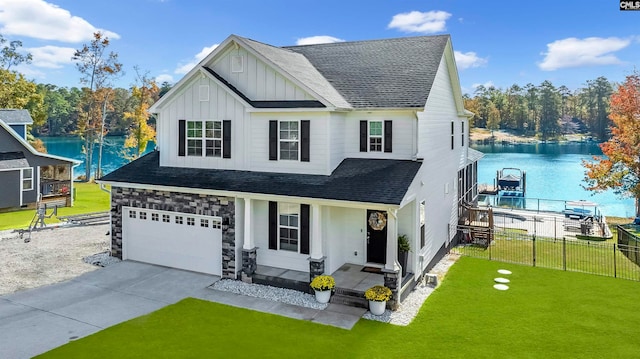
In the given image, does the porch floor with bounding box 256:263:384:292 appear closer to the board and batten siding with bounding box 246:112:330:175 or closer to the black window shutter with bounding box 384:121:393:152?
the board and batten siding with bounding box 246:112:330:175

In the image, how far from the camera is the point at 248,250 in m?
13.4

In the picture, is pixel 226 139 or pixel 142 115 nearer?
pixel 226 139

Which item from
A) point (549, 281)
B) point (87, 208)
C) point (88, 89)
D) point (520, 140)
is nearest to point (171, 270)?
point (549, 281)

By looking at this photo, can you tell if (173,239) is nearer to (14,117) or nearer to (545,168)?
(14,117)

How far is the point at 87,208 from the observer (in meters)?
27.6

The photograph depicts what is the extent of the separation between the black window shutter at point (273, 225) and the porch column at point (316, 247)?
5.41ft

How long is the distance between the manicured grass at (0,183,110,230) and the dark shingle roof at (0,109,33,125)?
19.4 ft

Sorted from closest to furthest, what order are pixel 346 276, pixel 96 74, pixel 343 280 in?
1. pixel 343 280
2. pixel 346 276
3. pixel 96 74

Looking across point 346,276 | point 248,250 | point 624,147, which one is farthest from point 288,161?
point 624,147

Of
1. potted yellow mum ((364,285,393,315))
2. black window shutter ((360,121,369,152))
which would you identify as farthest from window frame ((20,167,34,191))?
potted yellow mum ((364,285,393,315))

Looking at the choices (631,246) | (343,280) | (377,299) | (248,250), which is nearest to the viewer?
(377,299)

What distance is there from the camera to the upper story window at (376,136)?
46.3ft

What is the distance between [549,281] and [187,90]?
45.1 feet

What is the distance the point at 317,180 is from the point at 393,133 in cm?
299
